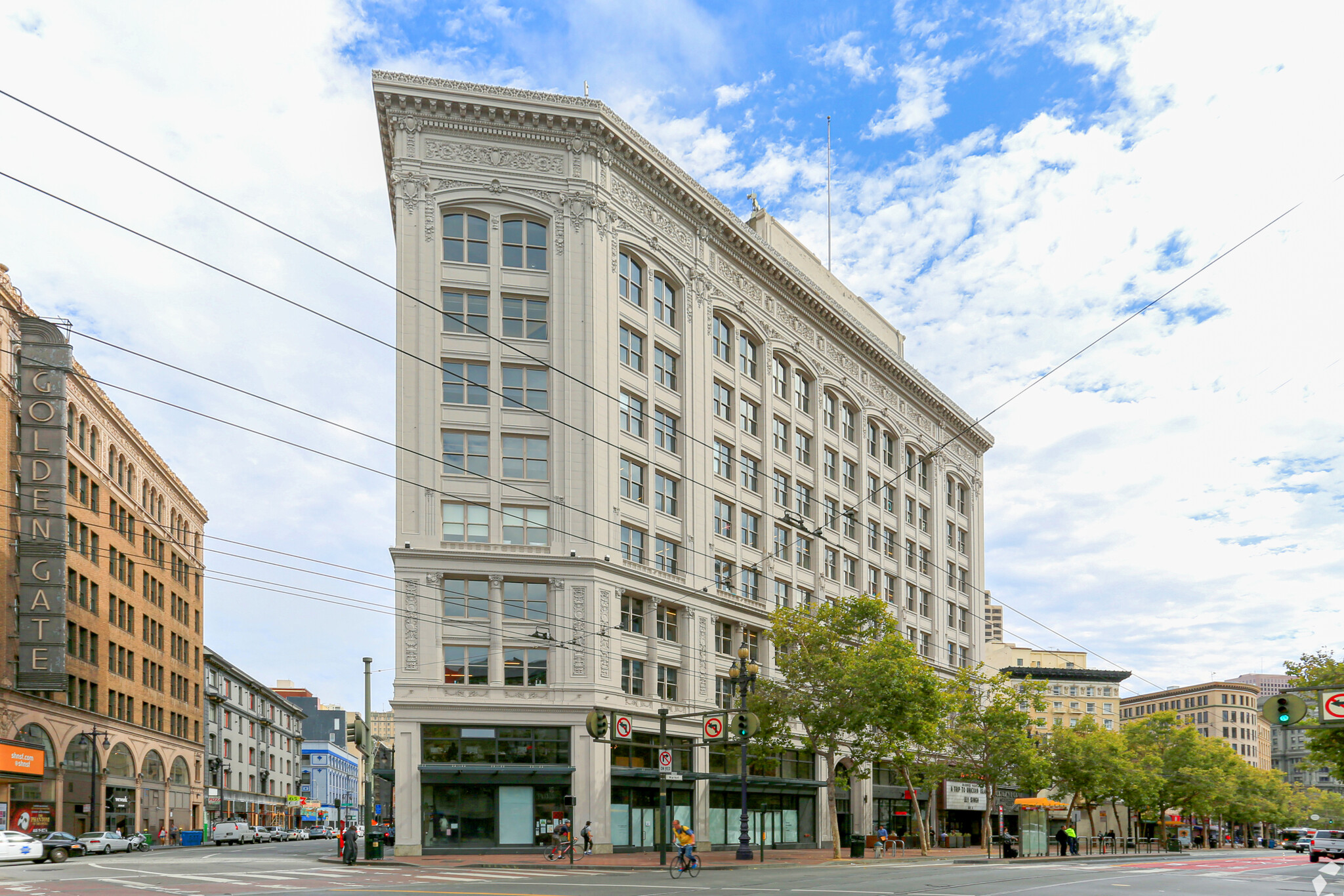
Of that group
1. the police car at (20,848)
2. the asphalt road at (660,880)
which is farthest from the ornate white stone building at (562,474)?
the police car at (20,848)

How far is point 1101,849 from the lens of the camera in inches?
3118

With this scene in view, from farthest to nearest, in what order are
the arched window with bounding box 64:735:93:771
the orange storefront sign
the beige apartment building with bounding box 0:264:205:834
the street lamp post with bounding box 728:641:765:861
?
the arched window with bounding box 64:735:93:771 → the beige apartment building with bounding box 0:264:205:834 → the orange storefront sign → the street lamp post with bounding box 728:641:765:861

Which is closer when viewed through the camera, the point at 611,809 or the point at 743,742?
the point at 743,742

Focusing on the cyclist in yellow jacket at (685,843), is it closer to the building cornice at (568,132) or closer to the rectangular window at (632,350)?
the rectangular window at (632,350)

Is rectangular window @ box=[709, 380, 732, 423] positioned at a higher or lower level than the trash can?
higher

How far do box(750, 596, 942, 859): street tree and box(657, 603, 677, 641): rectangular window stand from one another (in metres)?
5.04

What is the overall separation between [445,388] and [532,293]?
5828mm

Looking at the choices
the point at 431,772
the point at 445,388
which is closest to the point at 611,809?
the point at 431,772

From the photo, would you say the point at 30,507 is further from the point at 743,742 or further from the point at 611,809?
the point at 743,742

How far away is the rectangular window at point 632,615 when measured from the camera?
54.3 meters

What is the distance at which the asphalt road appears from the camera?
2766cm

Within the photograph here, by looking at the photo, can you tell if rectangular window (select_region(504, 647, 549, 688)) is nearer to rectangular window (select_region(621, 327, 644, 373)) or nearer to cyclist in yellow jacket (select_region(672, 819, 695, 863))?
rectangular window (select_region(621, 327, 644, 373))

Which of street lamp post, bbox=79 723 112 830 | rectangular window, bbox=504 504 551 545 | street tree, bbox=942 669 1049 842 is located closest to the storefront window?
rectangular window, bbox=504 504 551 545

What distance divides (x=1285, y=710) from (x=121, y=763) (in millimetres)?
71847
